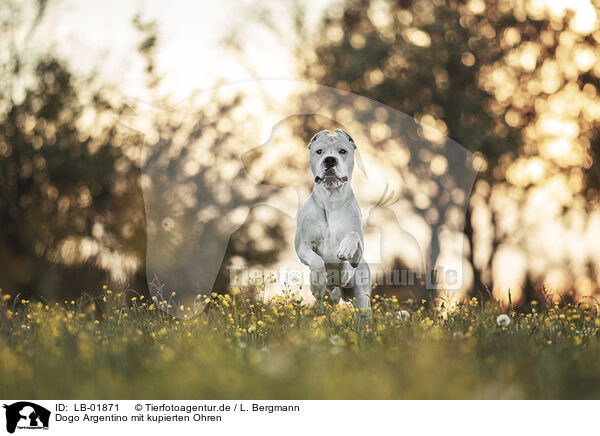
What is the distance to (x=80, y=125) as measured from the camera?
40.6ft

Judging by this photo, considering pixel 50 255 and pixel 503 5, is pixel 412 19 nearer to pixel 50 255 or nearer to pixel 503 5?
pixel 503 5

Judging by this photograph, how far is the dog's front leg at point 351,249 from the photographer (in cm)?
637

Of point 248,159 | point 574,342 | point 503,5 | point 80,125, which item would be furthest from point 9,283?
Answer: point 503,5

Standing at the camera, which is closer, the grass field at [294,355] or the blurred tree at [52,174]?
the grass field at [294,355]

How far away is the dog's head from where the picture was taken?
6.35 metres

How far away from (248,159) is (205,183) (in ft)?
2.25

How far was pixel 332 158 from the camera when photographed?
631 cm
